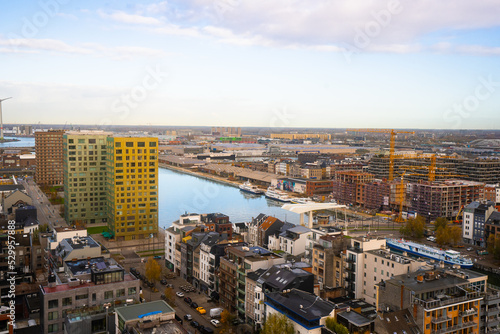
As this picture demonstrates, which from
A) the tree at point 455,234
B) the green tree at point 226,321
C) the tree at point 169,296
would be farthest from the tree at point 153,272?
Result: the tree at point 455,234

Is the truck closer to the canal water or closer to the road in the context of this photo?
the canal water

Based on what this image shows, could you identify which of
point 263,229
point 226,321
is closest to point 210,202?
point 263,229

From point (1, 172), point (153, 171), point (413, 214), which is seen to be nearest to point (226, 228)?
point (153, 171)

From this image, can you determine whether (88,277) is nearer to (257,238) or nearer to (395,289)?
(395,289)

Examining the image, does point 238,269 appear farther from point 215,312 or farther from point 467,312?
point 467,312

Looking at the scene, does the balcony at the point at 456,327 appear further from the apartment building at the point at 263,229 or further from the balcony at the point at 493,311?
the apartment building at the point at 263,229
